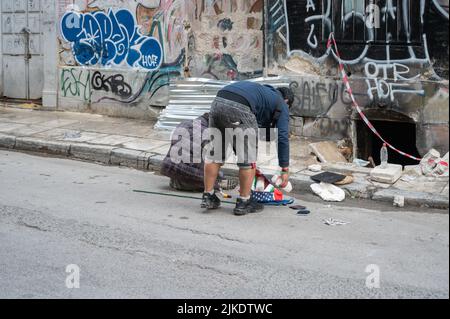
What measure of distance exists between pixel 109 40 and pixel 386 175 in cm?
648

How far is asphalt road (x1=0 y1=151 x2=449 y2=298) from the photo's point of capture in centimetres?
499

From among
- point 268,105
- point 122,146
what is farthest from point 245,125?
point 122,146

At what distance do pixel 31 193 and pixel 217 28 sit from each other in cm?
461

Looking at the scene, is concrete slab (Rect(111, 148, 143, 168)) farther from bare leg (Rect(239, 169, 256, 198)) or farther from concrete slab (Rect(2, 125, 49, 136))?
bare leg (Rect(239, 169, 256, 198))

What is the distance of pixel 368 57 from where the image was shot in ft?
31.2

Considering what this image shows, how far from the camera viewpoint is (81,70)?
42.1 feet

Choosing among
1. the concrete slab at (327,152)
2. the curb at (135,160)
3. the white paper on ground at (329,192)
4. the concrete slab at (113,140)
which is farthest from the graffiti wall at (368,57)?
the concrete slab at (113,140)

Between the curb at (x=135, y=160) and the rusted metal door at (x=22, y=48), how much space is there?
3132mm

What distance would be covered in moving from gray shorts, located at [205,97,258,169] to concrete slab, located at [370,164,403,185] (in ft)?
6.32

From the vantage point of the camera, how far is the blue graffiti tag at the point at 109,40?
12.0 metres

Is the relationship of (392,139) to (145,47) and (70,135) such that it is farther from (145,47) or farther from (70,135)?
(70,135)

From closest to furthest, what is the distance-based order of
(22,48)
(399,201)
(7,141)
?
(399,201) < (7,141) < (22,48)

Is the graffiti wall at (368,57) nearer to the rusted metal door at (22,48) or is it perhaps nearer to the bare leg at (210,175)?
the bare leg at (210,175)

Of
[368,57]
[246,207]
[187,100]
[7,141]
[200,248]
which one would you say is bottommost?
[200,248]
